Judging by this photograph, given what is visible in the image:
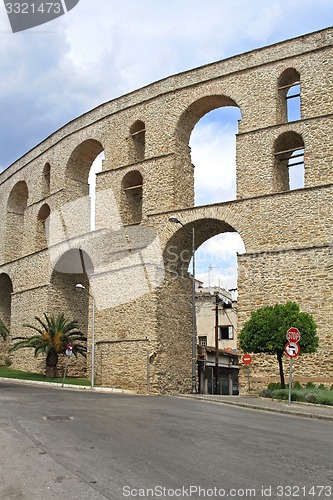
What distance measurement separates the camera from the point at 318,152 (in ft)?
74.1

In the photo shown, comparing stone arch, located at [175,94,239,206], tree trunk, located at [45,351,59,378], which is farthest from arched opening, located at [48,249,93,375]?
stone arch, located at [175,94,239,206]

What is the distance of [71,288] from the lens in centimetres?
3186

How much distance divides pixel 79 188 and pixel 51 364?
1056cm

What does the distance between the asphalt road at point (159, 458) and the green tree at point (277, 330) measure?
7.10 metres

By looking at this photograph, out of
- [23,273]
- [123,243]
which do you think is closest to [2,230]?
[23,273]

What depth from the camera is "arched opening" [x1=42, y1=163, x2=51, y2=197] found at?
35.1 meters

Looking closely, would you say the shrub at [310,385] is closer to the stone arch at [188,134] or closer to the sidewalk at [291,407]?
the sidewalk at [291,407]

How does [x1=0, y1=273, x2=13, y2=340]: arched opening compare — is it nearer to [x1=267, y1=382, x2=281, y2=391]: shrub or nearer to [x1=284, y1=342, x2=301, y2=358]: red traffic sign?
[x1=267, y1=382, x2=281, y2=391]: shrub

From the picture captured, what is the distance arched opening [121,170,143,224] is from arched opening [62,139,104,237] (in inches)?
138

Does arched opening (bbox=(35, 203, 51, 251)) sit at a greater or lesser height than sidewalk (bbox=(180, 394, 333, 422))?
greater

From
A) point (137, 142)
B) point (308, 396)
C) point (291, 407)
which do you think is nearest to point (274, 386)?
point (308, 396)

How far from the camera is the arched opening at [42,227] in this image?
3425 cm

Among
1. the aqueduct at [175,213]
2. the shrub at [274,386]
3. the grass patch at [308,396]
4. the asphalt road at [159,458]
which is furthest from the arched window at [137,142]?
the asphalt road at [159,458]

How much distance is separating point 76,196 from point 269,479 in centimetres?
2821
